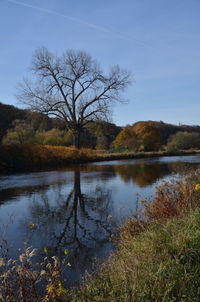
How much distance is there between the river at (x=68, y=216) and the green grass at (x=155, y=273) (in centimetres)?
78

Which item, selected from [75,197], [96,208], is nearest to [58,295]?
[96,208]

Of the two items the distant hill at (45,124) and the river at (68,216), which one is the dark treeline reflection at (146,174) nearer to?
the river at (68,216)

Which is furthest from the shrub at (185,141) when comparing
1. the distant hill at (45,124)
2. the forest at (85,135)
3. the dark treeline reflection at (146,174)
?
the dark treeline reflection at (146,174)

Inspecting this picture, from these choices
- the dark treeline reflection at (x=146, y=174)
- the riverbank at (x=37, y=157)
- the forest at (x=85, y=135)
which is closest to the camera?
the dark treeline reflection at (x=146, y=174)

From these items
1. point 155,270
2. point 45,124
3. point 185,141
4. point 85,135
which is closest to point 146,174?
point 155,270

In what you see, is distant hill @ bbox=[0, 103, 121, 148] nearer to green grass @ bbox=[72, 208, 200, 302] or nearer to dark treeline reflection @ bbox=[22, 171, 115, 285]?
dark treeline reflection @ bbox=[22, 171, 115, 285]

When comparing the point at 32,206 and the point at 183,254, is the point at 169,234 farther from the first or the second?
the point at 32,206

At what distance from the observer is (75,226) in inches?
268

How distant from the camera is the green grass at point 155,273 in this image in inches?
116

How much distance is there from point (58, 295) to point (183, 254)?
5.20 feet

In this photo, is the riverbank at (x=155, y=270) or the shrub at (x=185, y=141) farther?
the shrub at (x=185, y=141)

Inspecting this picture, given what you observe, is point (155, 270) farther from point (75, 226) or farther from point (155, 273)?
point (75, 226)

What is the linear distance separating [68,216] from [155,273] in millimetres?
4724

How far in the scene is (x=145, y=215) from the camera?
616 centimetres
